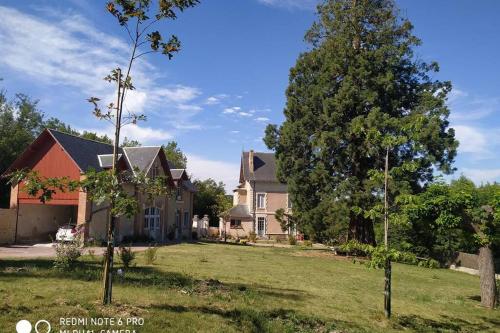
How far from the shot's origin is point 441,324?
10391mm

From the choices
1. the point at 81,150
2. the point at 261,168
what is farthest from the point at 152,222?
the point at 261,168

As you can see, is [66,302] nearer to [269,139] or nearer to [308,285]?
[308,285]

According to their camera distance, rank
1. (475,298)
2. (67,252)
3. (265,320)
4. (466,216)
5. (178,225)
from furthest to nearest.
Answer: (178,225) < (475,298) < (466,216) < (67,252) < (265,320)

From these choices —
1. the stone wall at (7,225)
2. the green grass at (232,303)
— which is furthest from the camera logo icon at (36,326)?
the stone wall at (7,225)

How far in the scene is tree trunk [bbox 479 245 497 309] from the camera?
13547mm

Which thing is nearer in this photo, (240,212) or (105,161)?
(105,161)

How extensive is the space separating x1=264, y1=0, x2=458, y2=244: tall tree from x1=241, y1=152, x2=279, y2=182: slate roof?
19.6 m

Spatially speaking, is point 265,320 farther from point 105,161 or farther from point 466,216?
point 105,161

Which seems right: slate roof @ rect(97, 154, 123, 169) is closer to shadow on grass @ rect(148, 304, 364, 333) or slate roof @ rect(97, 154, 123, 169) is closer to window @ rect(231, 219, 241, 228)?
shadow on grass @ rect(148, 304, 364, 333)

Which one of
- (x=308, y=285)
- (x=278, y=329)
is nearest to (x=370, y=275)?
(x=308, y=285)

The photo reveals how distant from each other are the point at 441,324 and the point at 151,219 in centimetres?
2716

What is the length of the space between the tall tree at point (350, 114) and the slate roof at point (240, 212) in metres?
19.9

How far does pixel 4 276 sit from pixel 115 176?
6172mm

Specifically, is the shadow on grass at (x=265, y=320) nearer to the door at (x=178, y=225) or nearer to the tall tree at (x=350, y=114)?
the tall tree at (x=350, y=114)
